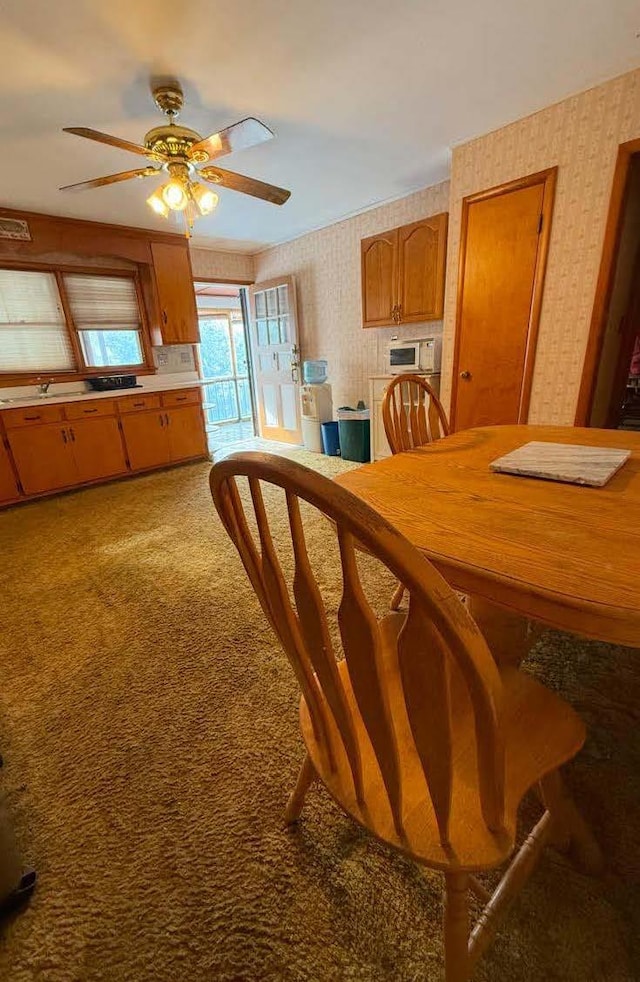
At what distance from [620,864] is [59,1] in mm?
3160

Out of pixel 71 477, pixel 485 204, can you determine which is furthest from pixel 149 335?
pixel 485 204

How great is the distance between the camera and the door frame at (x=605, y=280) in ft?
6.73

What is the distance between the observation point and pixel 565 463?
1096mm

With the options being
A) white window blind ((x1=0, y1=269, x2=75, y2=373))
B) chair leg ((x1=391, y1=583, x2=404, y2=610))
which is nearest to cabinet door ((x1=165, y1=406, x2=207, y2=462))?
white window blind ((x1=0, y1=269, x2=75, y2=373))

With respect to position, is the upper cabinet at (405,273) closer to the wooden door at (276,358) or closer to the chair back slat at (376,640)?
the wooden door at (276,358)

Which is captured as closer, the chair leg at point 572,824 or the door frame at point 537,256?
the chair leg at point 572,824

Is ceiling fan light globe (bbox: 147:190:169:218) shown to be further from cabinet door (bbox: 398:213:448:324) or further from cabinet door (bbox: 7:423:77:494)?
cabinet door (bbox: 7:423:77:494)

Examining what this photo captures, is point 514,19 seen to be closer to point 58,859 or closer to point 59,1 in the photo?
point 59,1

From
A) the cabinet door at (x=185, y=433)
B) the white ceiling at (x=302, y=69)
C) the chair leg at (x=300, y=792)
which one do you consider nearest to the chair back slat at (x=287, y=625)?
the chair leg at (x=300, y=792)

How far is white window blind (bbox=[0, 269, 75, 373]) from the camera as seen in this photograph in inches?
140

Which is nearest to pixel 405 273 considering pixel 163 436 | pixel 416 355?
pixel 416 355

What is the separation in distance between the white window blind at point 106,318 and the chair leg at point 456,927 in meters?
4.70

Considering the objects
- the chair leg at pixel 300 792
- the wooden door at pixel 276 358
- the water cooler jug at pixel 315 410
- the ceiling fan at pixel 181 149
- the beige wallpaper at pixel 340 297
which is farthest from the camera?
the wooden door at pixel 276 358

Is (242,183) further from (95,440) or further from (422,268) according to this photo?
(95,440)
